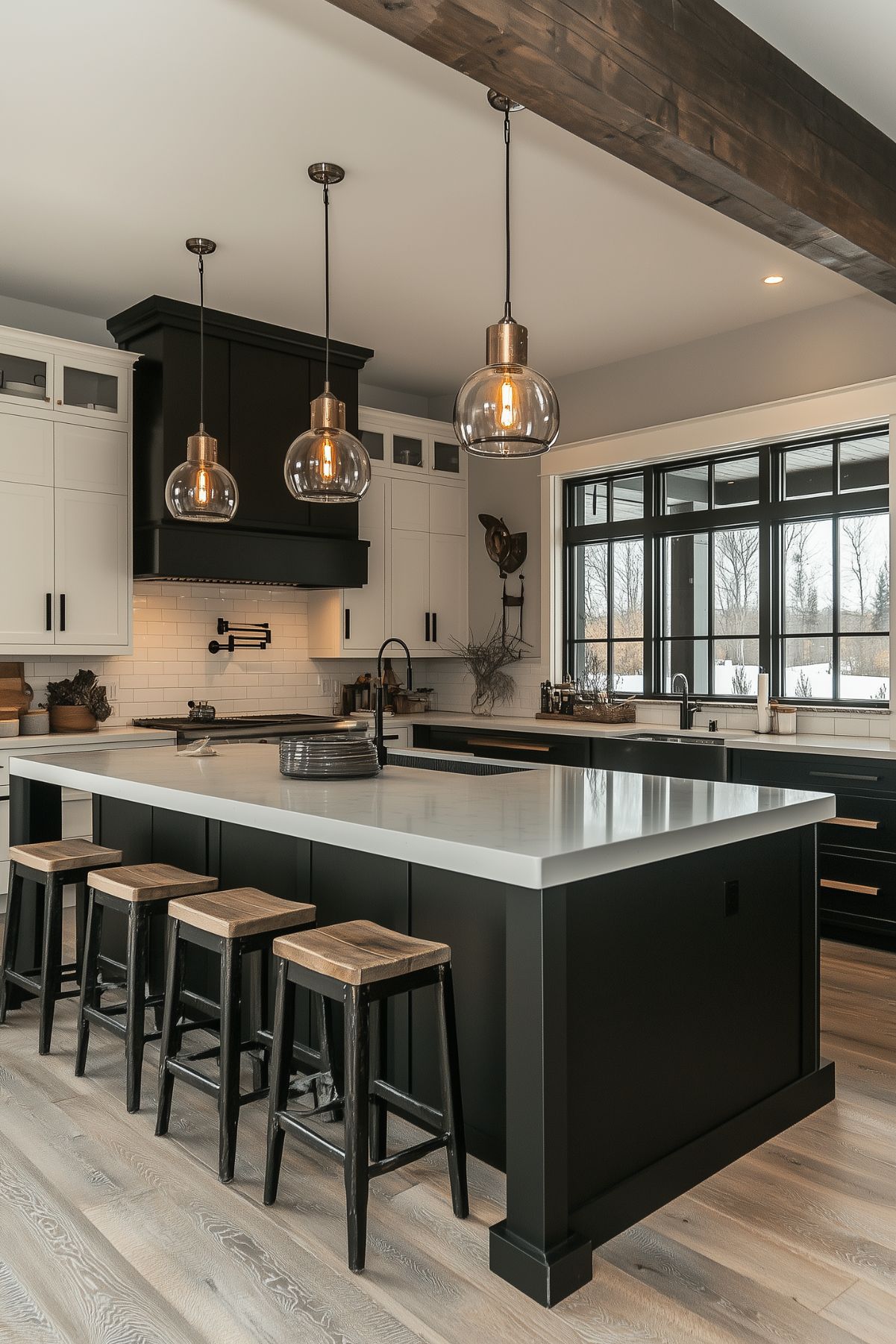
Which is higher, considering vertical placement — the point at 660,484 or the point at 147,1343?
the point at 660,484

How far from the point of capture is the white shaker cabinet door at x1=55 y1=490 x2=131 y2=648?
5293 millimetres

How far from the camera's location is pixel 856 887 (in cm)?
449

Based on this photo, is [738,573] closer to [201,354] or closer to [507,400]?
[201,354]

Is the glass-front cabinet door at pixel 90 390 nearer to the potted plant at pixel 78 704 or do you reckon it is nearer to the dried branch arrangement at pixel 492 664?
the potted plant at pixel 78 704

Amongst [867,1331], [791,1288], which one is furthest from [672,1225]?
[867,1331]

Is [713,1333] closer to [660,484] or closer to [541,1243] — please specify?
[541,1243]

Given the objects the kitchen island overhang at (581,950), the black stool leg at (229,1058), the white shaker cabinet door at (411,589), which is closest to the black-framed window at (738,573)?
the white shaker cabinet door at (411,589)

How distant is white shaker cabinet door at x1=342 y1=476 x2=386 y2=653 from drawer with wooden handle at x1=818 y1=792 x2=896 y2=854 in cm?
312

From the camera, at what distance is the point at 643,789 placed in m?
2.95

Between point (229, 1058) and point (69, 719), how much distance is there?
340cm

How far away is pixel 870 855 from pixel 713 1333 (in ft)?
9.54

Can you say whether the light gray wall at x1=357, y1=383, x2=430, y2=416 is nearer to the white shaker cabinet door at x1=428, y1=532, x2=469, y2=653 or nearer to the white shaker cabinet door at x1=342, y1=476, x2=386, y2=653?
the white shaker cabinet door at x1=342, y1=476, x2=386, y2=653

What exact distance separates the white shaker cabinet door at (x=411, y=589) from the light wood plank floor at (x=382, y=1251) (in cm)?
423

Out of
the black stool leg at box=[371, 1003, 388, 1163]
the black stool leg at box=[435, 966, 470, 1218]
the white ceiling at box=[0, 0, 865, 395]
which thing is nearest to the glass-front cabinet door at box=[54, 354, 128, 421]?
the white ceiling at box=[0, 0, 865, 395]
